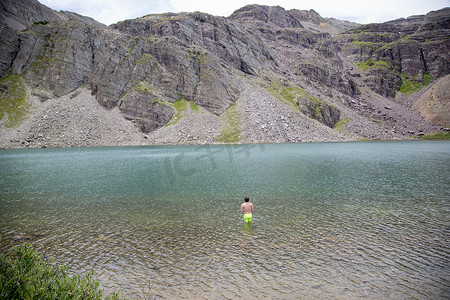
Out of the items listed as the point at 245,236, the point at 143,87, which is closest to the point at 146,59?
the point at 143,87

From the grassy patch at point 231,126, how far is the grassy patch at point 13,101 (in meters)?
99.6

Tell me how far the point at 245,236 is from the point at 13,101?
160 meters

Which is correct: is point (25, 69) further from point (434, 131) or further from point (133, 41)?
point (434, 131)

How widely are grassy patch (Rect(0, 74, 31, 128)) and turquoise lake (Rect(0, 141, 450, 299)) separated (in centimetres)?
11007

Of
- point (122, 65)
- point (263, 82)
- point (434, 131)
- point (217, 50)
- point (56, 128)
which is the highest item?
point (217, 50)

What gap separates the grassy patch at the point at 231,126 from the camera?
13462 cm

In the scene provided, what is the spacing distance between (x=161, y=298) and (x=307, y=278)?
7.51 metres

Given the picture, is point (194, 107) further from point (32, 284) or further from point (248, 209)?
point (32, 284)

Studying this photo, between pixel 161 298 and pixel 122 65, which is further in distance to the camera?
pixel 122 65

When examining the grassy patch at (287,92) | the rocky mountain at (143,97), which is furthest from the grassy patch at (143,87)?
the grassy patch at (287,92)

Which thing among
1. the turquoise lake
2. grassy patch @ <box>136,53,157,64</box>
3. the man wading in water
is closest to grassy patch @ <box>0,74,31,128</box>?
grassy patch @ <box>136,53,157,64</box>

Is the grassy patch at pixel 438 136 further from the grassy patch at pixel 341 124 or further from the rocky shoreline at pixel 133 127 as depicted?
the rocky shoreline at pixel 133 127

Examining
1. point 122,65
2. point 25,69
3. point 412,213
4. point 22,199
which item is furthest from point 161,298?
point 25,69

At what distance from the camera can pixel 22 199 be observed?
30.6 meters
